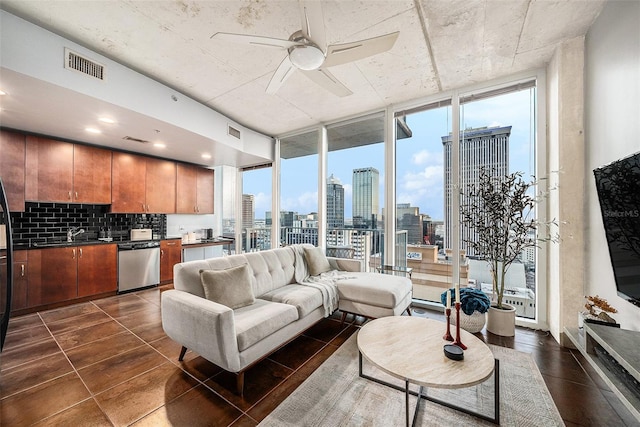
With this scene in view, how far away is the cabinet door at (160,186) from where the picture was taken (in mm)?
4567

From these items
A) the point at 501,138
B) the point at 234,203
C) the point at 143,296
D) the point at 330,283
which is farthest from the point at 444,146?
the point at 143,296

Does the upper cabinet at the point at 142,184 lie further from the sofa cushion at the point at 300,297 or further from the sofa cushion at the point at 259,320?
the sofa cushion at the point at 259,320

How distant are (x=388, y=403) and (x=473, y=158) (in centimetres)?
285

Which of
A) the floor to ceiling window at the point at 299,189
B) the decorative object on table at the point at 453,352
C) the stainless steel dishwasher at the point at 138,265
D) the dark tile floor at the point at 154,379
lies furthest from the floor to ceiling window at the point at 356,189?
the stainless steel dishwasher at the point at 138,265

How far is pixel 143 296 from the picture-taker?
3.96m

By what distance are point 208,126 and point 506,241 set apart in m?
3.86

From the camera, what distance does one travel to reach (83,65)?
2260 mm

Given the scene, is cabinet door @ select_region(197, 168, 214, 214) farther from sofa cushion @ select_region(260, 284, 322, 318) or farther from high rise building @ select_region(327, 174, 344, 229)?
sofa cushion @ select_region(260, 284, 322, 318)

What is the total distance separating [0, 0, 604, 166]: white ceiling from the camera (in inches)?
76.6

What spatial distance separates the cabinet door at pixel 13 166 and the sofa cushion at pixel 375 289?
13.6 feet

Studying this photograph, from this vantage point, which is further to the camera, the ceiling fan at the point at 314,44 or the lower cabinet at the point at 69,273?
the lower cabinet at the point at 69,273

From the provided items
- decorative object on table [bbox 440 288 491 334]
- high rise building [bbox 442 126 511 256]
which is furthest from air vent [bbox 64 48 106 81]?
decorative object on table [bbox 440 288 491 334]

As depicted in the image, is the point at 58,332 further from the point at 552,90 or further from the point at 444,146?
the point at 552,90

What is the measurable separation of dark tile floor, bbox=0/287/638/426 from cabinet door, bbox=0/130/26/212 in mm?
1544
